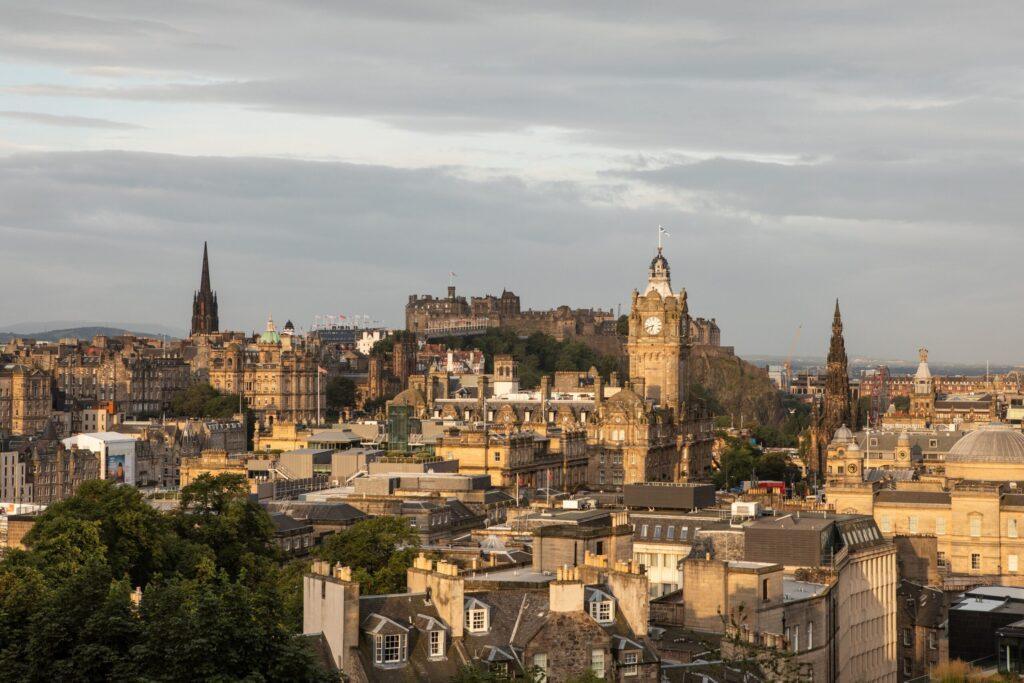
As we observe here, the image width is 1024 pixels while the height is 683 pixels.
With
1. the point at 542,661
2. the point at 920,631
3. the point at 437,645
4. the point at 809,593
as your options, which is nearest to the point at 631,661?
the point at 542,661

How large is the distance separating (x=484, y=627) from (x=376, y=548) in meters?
30.2

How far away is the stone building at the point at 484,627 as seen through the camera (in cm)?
5016

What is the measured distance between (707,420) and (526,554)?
115888 millimetres

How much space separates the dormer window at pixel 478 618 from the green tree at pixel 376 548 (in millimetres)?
20100

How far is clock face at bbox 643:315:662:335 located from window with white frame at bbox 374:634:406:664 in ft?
454

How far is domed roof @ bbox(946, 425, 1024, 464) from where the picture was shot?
119500 millimetres

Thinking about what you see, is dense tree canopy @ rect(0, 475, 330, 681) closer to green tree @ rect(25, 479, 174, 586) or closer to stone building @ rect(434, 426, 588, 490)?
green tree @ rect(25, 479, 174, 586)

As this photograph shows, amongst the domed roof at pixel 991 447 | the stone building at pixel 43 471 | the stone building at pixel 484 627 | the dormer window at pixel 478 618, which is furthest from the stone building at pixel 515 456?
the dormer window at pixel 478 618

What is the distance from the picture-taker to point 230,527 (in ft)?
285

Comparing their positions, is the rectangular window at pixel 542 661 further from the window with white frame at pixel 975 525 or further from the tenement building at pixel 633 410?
the tenement building at pixel 633 410

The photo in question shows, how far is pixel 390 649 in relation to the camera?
5016 cm

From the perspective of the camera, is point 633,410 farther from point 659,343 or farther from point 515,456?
point 515,456

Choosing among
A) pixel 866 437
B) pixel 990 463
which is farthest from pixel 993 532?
pixel 866 437

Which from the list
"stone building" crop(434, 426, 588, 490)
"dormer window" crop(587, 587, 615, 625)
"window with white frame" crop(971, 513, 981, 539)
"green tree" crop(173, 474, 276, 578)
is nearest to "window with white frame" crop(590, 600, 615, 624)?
"dormer window" crop(587, 587, 615, 625)
